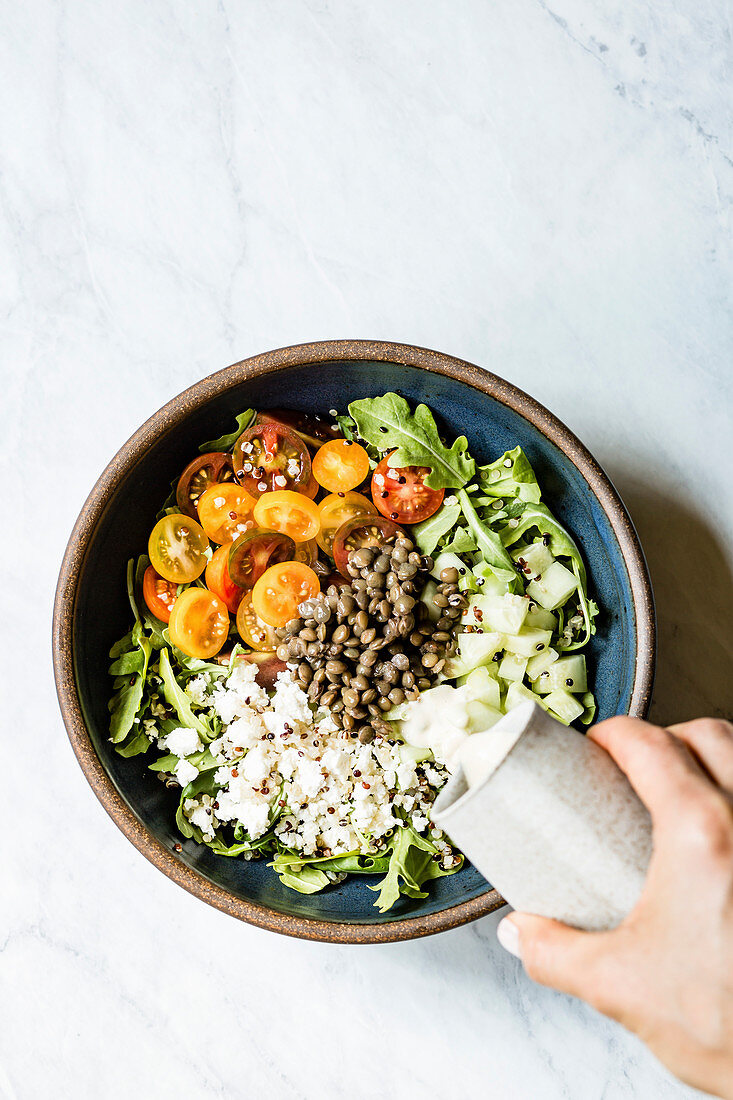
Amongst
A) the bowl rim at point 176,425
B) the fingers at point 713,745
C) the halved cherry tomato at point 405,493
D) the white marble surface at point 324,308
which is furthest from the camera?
the white marble surface at point 324,308

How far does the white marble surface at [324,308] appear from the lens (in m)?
1.86

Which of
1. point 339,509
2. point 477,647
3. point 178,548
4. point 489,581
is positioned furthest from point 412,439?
point 178,548

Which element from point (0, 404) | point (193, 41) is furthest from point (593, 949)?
point (193, 41)

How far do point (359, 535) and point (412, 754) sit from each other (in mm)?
460

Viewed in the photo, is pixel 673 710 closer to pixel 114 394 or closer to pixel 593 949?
pixel 593 949

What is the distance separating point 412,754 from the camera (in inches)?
66.1

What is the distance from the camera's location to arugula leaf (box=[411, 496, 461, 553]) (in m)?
1.72

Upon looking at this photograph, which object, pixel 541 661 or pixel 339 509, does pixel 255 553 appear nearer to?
pixel 339 509

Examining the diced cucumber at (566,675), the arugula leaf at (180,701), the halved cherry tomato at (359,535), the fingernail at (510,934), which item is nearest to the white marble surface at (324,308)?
the diced cucumber at (566,675)

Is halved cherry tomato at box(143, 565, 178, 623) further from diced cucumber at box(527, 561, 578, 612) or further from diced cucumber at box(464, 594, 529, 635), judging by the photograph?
diced cucumber at box(527, 561, 578, 612)

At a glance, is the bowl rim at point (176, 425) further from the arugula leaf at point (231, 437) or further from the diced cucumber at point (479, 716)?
the diced cucumber at point (479, 716)

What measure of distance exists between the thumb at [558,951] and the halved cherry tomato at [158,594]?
958mm

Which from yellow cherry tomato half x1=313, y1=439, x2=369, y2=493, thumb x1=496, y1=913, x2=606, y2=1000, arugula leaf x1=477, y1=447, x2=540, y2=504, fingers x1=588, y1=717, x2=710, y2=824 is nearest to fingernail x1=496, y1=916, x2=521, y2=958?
thumb x1=496, y1=913, x2=606, y2=1000

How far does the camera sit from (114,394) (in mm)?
1960
